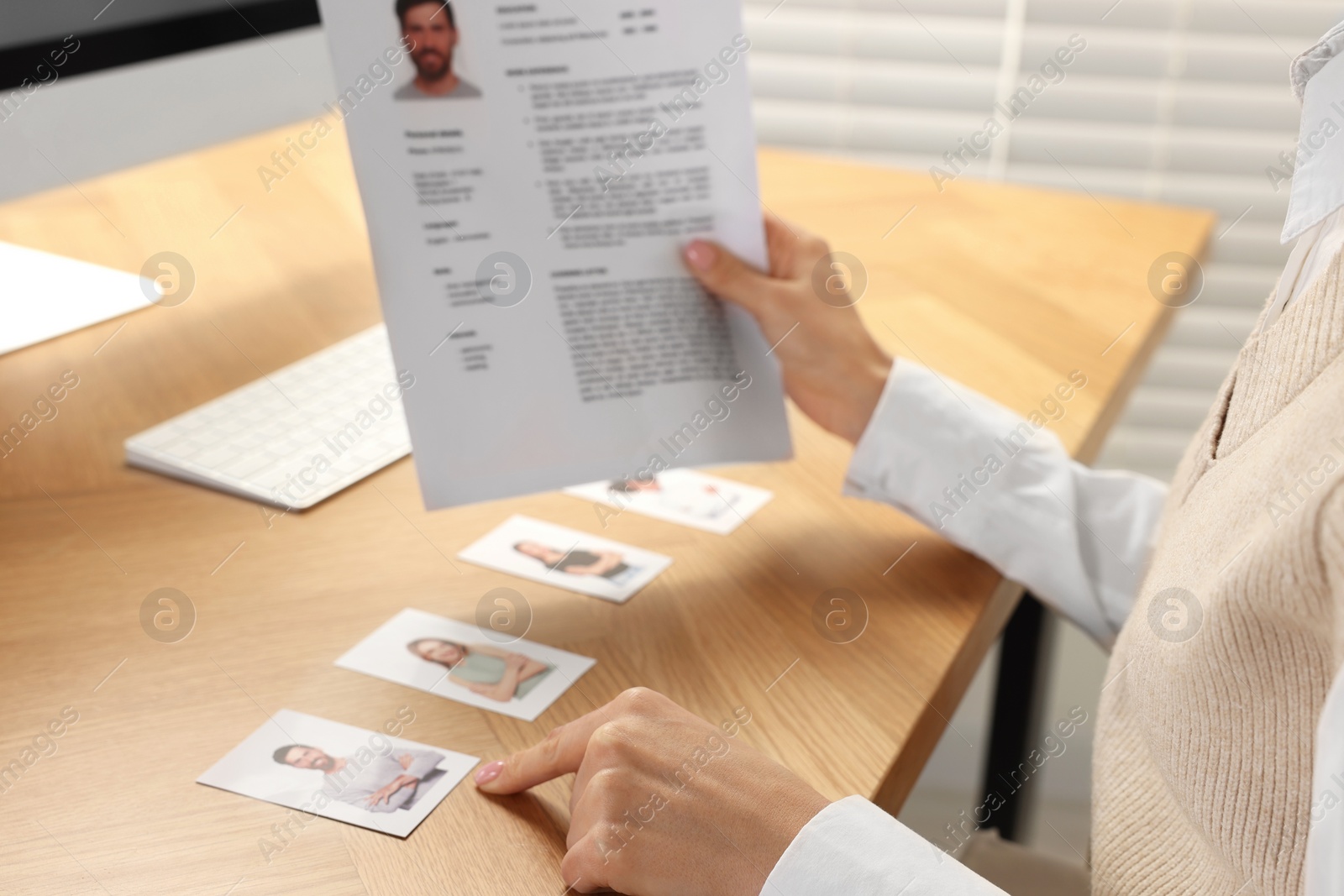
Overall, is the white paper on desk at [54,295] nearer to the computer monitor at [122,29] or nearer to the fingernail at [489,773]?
the computer monitor at [122,29]

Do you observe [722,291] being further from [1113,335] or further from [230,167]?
[230,167]

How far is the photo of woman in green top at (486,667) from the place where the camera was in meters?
0.60

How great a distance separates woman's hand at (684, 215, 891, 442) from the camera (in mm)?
738

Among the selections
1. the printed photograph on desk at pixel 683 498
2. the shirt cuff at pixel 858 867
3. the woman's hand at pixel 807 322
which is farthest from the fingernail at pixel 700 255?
the shirt cuff at pixel 858 867

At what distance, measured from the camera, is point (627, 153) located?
71 centimetres

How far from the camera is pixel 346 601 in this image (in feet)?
2.20

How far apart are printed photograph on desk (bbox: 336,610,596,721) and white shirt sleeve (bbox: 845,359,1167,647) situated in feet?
0.85

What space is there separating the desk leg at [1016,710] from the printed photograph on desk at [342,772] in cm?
85

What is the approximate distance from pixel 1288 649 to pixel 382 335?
2.43ft

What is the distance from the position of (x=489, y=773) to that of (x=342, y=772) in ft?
0.22

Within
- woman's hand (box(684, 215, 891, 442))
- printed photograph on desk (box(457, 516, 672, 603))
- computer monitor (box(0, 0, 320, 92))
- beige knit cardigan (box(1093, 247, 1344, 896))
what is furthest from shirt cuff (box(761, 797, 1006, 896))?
computer monitor (box(0, 0, 320, 92))

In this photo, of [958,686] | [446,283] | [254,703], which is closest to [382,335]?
[446,283]

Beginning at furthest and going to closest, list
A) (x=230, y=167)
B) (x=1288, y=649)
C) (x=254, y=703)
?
(x=230, y=167)
(x=254, y=703)
(x=1288, y=649)

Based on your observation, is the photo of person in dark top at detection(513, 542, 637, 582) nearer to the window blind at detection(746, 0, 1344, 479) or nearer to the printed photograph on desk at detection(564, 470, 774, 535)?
the printed photograph on desk at detection(564, 470, 774, 535)
